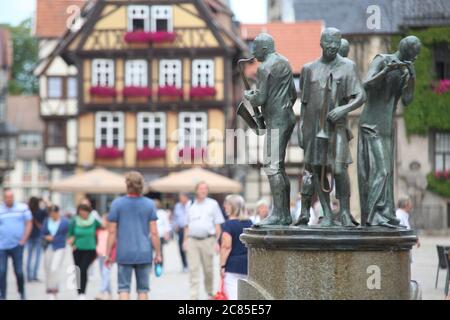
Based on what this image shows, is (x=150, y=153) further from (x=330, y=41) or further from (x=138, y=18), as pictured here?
(x=330, y=41)

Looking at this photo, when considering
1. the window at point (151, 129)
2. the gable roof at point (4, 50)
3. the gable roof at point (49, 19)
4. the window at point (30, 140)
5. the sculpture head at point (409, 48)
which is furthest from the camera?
the window at point (30, 140)

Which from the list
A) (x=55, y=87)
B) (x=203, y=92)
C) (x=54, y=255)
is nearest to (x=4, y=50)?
(x=55, y=87)

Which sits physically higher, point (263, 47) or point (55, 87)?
point (55, 87)

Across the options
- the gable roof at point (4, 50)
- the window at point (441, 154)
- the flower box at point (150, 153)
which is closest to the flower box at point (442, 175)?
the window at point (441, 154)

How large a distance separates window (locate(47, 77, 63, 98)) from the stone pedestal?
45028mm

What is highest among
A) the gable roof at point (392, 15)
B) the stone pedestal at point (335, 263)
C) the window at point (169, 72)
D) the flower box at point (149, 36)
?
the flower box at point (149, 36)

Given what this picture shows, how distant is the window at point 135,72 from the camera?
48.3m

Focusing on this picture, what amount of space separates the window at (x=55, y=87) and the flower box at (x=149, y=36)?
24.2 feet

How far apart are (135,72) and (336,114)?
39006mm

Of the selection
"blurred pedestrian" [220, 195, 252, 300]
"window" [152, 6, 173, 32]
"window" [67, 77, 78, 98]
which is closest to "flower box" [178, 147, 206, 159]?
"window" [152, 6, 173, 32]

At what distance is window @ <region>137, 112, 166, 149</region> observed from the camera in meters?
48.5

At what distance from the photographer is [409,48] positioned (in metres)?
10.0

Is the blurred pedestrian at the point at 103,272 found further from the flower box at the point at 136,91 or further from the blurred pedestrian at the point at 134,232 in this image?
the flower box at the point at 136,91
